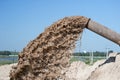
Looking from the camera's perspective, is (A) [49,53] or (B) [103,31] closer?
(A) [49,53]

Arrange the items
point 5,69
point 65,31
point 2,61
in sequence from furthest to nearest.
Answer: point 2,61 < point 5,69 < point 65,31

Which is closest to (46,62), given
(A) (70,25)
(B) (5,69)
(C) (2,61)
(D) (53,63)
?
(D) (53,63)

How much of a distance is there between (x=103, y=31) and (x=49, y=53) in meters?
1.58

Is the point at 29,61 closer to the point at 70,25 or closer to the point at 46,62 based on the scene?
the point at 46,62

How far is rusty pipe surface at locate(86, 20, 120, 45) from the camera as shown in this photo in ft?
26.0

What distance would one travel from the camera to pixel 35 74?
24.4ft

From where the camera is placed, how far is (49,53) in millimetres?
7531

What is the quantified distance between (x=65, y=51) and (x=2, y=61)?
27.9 m

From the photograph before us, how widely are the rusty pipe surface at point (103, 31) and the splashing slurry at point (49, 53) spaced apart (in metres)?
0.35

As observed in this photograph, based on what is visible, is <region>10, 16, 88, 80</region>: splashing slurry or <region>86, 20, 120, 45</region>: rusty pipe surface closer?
<region>10, 16, 88, 80</region>: splashing slurry

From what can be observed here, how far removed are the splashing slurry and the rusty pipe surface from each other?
1.14ft

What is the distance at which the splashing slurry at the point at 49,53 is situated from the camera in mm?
7312

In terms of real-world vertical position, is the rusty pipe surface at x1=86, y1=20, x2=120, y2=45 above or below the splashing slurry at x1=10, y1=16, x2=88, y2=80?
above

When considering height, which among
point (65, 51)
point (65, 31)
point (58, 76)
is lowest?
point (58, 76)
